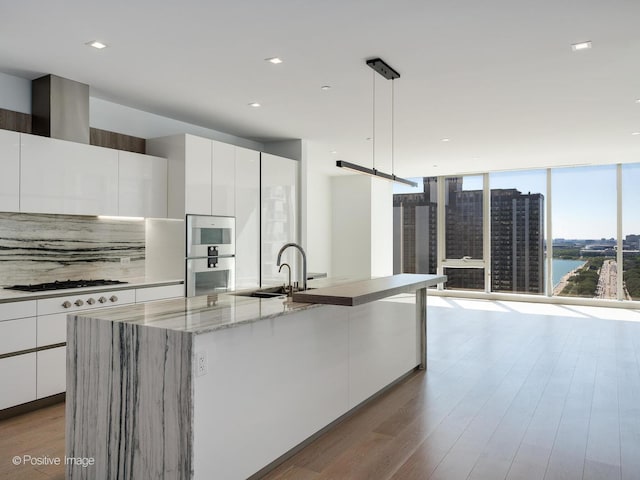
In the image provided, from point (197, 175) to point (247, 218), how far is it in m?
0.94

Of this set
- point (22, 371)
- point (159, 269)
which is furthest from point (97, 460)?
point (159, 269)

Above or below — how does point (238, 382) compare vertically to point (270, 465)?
above

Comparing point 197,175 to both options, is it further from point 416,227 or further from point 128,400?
point 416,227

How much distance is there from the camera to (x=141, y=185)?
4.57 metres

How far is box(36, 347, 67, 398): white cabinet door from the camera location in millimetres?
3494

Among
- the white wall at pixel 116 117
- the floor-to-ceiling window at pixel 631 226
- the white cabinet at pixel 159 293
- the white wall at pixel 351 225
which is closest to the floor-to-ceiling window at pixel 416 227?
the white wall at pixel 351 225

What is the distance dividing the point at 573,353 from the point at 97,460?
4826mm

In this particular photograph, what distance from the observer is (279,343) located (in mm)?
2605

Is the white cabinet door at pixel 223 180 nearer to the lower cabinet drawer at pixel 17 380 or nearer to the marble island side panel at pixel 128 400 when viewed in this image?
the lower cabinet drawer at pixel 17 380

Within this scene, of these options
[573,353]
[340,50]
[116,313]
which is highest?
[340,50]

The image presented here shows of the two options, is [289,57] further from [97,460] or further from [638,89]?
[638,89]

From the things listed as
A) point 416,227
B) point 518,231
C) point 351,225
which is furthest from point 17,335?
point 518,231

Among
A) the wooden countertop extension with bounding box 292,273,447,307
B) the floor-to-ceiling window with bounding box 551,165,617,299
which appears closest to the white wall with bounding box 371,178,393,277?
the floor-to-ceiling window with bounding box 551,165,617,299

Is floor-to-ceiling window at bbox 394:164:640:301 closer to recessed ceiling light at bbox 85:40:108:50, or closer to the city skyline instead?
the city skyline
